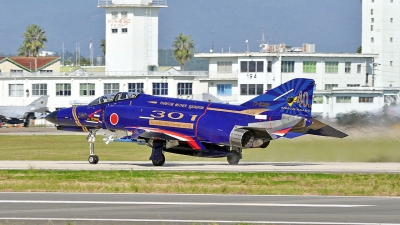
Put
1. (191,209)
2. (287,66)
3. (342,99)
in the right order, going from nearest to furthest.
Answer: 1. (191,209)
2. (342,99)
3. (287,66)

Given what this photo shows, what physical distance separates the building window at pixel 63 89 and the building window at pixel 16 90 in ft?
17.0

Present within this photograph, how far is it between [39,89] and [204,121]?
70.0 m

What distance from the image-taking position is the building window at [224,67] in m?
87.8

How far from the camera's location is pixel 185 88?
94.9 metres

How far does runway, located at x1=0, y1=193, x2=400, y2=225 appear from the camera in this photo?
52.0 ft

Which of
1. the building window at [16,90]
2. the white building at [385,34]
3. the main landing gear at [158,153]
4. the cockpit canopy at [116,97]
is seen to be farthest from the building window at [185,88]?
the main landing gear at [158,153]

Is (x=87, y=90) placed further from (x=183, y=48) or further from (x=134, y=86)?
(x=183, y=48)

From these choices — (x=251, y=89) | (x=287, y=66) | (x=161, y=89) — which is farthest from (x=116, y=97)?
(x=161, y=89)

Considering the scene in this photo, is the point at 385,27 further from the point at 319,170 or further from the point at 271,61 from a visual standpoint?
the point at 319,170

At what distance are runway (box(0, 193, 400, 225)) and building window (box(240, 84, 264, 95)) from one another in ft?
213

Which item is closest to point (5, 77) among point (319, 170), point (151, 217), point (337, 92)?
point (337, 92)

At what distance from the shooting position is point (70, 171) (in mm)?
26750

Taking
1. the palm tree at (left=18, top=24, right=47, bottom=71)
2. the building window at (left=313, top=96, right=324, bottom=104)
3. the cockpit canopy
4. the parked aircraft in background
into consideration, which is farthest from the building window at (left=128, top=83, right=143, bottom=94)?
the cockpit canopy

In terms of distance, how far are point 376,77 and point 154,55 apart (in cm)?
2959
